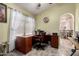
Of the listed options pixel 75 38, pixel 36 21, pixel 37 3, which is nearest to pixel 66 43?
pixel 75 38

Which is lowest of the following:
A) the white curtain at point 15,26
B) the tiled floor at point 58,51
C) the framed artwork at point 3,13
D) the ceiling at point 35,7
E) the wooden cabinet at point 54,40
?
the tiled floor at point 58,51

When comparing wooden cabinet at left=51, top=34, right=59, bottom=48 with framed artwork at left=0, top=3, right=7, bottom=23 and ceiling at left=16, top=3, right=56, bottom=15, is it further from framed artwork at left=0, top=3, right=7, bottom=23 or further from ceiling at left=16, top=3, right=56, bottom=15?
framed artwork at left=0, top=3, right=7, bottom=23

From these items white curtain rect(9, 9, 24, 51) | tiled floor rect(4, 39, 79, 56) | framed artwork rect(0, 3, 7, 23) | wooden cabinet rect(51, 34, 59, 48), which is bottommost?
tiled floor rect(4, 39, 79, 56)

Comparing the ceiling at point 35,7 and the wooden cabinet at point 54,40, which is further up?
the ceiling at point 35,7

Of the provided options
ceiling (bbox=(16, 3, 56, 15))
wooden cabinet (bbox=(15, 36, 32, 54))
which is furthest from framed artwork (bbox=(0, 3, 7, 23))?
wooden cabinet (bbox=(15, 36, 32, 54))

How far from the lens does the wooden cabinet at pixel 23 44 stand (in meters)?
1.85

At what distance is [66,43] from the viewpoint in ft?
6.07

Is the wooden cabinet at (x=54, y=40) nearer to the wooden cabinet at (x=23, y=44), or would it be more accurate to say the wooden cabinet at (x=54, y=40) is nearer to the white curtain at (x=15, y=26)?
the wooden cabinet at (x=23, y=44)

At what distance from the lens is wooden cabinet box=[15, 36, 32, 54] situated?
1.85 meters

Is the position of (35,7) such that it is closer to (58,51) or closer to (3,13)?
(3,13)

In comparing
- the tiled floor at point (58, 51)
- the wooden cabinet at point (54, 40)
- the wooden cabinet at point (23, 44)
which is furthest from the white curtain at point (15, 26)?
the wooden cabinet at point (54, 40)

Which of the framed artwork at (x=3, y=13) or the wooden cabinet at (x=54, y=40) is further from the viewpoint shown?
the wooden cabinet at (x=54, y=40)

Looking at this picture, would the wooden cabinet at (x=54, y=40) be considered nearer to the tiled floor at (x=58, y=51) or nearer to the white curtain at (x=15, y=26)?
the tiled floor at (x=58, y=51)

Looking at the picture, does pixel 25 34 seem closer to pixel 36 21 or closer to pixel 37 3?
pixel 36 21
